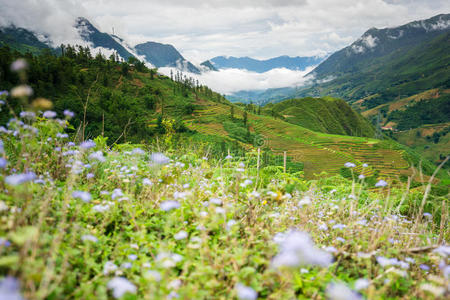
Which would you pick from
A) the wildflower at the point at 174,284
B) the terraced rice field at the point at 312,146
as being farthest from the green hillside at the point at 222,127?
the wildflower at the point at 174,284

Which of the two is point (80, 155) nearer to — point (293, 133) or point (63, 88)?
point (63, 88)

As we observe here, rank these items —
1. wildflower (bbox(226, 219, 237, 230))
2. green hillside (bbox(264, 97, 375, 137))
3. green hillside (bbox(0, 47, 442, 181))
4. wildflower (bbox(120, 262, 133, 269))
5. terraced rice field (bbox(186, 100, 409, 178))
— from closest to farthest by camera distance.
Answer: wildflower (bbox(120, 262, 133, 269)), wildflower (bbox(226, 219, 237, 230)), green hillside (bbox(0, 47, 442, 181)), terraced rice field (bbox(186, 100, 409, 178)), green hillside (bbox(264, 97, 375, 137))

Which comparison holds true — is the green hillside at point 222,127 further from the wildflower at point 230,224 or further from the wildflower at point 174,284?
Result: the wildflower at point 174,284

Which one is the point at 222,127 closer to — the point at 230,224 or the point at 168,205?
the point at 230,224

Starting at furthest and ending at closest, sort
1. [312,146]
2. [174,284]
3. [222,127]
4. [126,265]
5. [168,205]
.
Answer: [312,146], [222,127], [168,205], [126,265], [174,284]

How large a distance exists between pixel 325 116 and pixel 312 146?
260 ft

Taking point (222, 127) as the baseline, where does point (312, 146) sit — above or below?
below

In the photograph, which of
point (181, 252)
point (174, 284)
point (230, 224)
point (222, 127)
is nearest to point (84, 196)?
point (181, 252)

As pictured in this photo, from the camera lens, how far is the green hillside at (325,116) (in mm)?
130000

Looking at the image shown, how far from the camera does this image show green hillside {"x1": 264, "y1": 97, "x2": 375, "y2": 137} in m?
130

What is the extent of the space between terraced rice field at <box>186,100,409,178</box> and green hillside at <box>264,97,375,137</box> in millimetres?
45042

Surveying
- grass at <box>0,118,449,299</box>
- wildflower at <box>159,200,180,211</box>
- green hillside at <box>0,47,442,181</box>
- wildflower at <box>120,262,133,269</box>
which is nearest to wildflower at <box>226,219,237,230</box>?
grass at <box>0,118,449,299</box>

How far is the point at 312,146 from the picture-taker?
72.2m

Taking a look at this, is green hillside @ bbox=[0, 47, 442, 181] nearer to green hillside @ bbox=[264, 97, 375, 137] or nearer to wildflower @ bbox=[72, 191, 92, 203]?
wildflower @ bbox=[72, 191, 92, 203]
